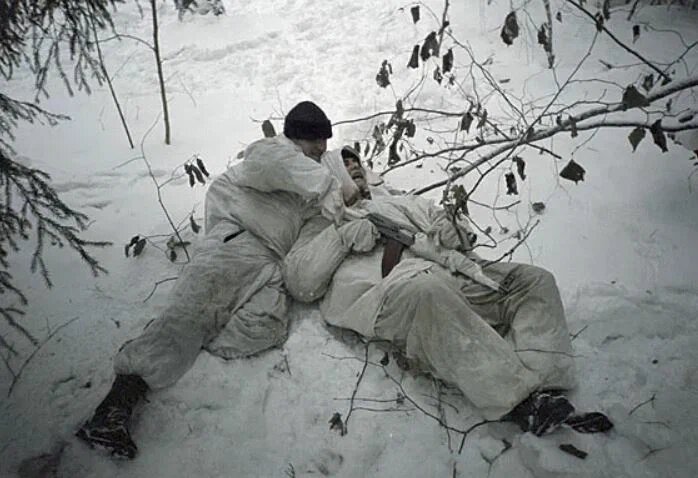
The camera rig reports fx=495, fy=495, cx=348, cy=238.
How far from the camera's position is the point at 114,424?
6.57 ft

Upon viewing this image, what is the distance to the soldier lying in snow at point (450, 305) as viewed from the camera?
2066 mm

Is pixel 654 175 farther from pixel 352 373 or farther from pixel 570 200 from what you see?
pixel 352 373

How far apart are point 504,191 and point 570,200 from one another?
0.46m

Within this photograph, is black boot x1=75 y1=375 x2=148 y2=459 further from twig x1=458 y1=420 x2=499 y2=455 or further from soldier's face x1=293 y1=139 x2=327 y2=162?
soldier's face x1=293 y1=139 x2=327 y2=162

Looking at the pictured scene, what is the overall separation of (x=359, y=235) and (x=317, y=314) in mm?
497

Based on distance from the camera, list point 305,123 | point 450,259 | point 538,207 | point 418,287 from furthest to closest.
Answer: point 538,207 < point 305,123 < point 450,259 < point 418,287

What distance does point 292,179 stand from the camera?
2.79 m

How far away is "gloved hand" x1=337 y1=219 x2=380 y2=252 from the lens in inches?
103

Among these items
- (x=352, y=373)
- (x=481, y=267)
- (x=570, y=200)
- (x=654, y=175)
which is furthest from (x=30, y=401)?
(x=654, y=175)

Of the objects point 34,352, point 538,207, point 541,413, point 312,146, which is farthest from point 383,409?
point 538,207

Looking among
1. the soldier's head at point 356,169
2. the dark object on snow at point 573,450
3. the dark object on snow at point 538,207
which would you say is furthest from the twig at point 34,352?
the dark object on snow at point 538,207

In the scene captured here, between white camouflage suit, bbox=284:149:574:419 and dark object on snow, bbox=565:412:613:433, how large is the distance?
0.17 meters

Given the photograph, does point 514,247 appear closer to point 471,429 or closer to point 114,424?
point 471,429

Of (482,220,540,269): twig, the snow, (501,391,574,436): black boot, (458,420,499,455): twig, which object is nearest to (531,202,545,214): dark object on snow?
the snow
